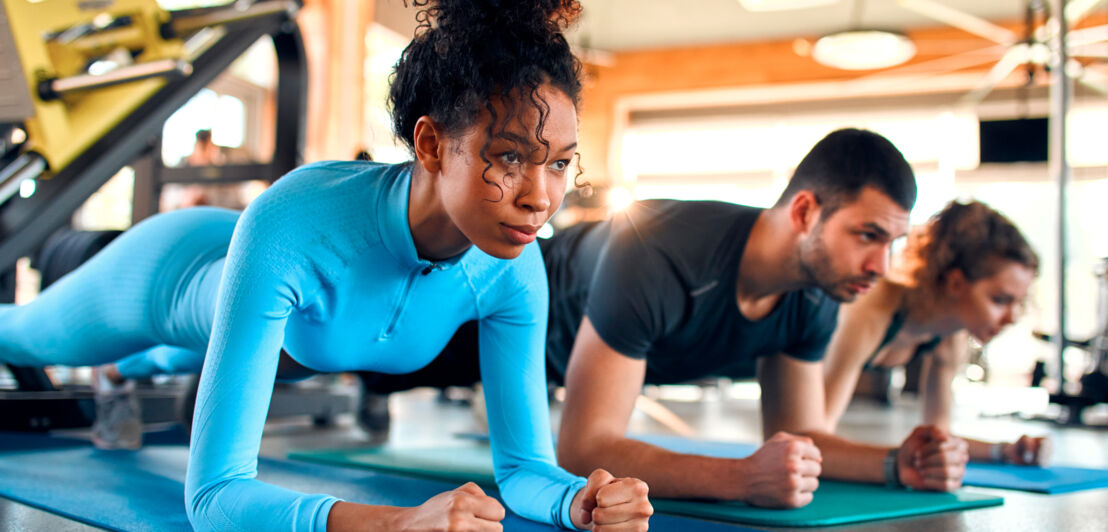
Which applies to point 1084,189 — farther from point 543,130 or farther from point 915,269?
point 543,130

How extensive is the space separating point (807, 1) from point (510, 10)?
281 inches

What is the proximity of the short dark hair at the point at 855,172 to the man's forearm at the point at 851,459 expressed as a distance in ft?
1.54

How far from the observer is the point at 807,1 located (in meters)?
7.43

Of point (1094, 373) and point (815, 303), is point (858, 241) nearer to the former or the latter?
point (815, 303)

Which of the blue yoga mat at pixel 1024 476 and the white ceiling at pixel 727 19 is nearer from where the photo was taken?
the blue yoga mat at pixel 1024 476

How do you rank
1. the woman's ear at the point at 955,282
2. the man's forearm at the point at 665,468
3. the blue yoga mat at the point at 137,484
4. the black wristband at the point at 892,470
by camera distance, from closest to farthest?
the blue yoga mat at the point at 137,484 < the man's forearm at the point at 665,468 < the black wristband at the point at 892,470 < the woman's ear at the point at 955,282

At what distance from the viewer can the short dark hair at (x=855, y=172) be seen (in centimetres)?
145

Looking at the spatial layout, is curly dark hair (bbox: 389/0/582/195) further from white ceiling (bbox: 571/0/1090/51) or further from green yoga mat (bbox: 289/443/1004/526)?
white ceiling (bbox: 571/0/1090/51)

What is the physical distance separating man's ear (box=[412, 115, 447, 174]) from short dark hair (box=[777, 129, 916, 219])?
0.79 metres

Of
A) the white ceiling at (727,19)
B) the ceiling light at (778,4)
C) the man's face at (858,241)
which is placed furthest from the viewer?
the white ceiling at (727,19)

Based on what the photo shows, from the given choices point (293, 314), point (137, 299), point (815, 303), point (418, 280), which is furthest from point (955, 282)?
point (137, 299)

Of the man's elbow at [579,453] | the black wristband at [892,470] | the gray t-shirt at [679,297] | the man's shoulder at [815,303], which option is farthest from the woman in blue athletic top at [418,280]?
the black wristband at [892,470]

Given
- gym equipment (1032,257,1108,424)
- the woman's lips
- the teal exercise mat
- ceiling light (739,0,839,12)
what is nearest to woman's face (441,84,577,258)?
the woman's lips

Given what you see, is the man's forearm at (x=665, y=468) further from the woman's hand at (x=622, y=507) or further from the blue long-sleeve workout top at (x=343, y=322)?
the woman's hand at (x=622, y=507)
